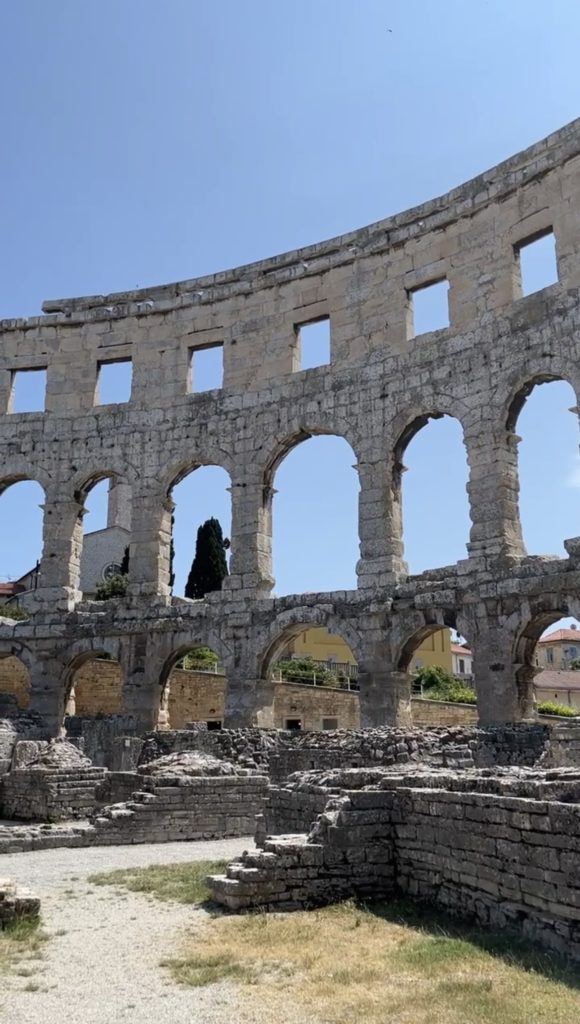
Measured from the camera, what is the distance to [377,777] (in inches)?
362

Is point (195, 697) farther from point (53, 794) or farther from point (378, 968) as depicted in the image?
point (378, 968)

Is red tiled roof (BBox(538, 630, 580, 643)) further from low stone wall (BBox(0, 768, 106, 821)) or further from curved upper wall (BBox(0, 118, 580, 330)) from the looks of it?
low stone wall (BBox(0, 768, 106, 821))

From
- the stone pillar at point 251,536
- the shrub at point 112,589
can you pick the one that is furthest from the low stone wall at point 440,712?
the shrub at point 112,589

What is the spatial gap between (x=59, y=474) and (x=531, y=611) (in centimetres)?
1353

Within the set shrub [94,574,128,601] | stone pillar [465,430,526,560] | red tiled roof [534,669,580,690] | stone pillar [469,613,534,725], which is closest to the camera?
stone pillar [469,613,534,725]

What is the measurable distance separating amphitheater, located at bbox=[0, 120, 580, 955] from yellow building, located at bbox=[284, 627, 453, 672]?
2070 cm

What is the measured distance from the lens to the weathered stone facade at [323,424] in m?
18.2

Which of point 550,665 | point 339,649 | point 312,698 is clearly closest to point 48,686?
point 312,698

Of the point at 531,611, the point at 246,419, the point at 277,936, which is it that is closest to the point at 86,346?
the point at 246,419

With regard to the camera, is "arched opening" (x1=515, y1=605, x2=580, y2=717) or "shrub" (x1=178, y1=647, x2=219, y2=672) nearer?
"arched opening" (x1=515, y1=605, x2=580, y2=717)

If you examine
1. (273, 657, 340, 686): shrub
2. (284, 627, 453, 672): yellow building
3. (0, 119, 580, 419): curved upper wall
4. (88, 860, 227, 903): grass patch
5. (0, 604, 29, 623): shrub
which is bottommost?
(88, 860, 227, 903): grass patch

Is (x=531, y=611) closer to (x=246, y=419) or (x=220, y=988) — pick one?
(x=246, y=419)

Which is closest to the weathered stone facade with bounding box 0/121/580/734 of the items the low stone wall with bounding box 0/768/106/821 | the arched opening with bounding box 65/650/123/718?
the arched opening with bounding box 65/650/123/718

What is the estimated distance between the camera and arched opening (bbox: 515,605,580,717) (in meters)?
17.2
